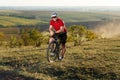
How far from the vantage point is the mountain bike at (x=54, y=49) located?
1745 cm

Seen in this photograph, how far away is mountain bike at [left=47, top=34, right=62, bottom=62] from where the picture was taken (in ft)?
57.3

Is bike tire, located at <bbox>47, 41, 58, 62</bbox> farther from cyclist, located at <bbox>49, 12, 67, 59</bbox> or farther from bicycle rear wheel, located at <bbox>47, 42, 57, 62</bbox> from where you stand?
cyclist, located at <bbox>49, 12, 67, 59</bbox>

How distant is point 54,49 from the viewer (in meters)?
17.8

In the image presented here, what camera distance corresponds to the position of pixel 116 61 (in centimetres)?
1712

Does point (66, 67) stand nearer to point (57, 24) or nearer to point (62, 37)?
point (62, 37)

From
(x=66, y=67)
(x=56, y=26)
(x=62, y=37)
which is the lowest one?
(x=66, y=67)

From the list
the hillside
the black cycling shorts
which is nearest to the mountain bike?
the black cycling shorts

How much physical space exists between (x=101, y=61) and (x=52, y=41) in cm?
297

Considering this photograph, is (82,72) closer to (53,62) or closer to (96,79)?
(96,79)

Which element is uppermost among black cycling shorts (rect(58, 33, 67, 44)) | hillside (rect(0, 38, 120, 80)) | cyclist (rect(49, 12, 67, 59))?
cyclist (rect(49, 12, 67, 59))

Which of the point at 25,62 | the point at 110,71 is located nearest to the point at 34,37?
the point at 25,62

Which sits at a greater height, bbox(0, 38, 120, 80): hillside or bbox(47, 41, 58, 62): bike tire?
bbox(47, 41, 58, 62): bike tire

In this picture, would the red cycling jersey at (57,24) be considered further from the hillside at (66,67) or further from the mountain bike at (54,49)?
the hillside at (66,67)

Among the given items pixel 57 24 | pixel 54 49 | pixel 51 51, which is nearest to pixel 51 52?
pixel 51 51
